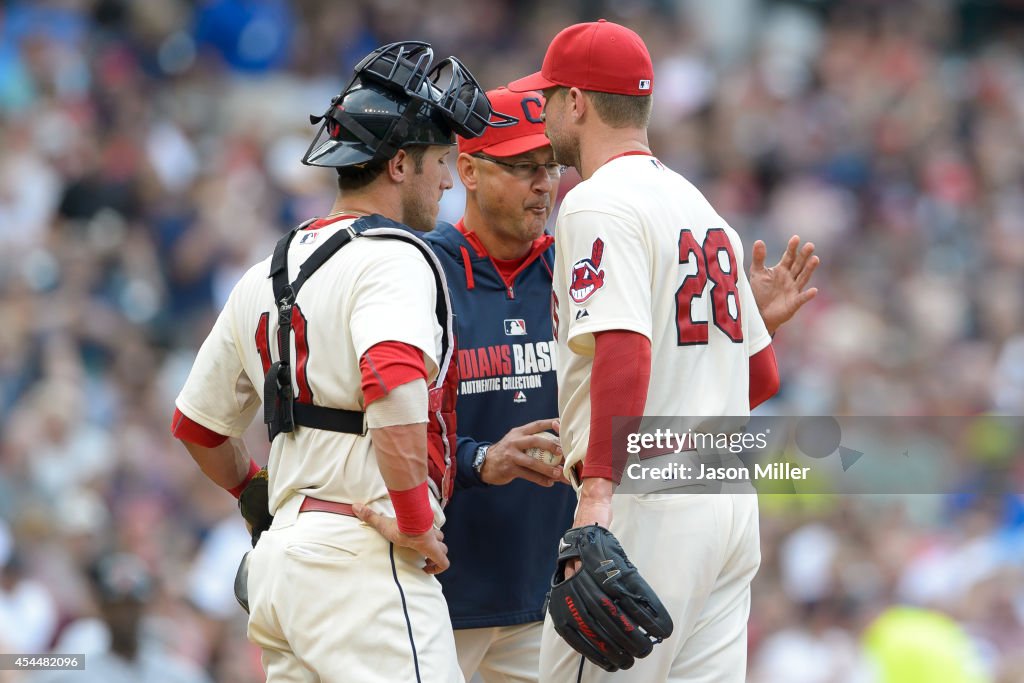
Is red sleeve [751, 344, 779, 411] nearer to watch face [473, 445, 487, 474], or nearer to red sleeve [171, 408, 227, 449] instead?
watch face [473, 445, 487, 474]

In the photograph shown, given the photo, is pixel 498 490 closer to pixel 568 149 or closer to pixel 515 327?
pixel 515 327

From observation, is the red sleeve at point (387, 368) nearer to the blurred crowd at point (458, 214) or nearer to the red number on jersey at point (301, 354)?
the red number on jersey at point (301, 354)

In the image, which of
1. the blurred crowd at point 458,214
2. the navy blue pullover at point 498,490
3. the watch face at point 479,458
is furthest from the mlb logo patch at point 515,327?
the blurred crowd at point 458,214

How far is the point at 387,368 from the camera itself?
12.0ft

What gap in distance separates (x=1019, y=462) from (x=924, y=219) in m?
2.92

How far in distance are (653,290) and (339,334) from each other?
849mm

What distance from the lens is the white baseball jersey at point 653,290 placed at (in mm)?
3783

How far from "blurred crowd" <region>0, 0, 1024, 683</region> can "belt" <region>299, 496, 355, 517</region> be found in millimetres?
2233

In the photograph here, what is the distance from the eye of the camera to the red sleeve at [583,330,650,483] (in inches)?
145

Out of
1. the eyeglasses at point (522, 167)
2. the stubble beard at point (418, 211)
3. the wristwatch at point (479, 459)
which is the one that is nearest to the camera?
the stubble beard at point (418, 211)

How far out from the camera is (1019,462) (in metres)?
10.5

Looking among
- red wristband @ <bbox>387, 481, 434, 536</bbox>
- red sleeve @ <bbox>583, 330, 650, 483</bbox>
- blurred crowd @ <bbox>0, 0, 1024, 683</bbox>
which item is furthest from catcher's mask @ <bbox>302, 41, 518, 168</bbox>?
blurred crowd @ <bbox>0, 0, 1024, 683</bbox>

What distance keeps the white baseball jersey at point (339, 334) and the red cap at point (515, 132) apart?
2.96 ft
